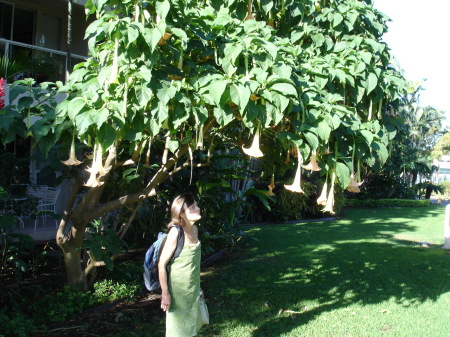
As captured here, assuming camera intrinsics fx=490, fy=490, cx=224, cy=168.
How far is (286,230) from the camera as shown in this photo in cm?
1084

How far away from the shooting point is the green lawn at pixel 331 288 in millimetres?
4461

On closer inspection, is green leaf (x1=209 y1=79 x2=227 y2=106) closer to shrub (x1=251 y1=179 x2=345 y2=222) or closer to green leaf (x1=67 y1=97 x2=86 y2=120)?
green leaf (x1=67 y1=97 x2=86 y2=120)

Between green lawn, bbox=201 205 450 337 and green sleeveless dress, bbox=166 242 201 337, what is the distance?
98 centimetres

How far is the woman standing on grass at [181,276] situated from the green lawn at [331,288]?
989 mm

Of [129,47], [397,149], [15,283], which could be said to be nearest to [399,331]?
[129,47]

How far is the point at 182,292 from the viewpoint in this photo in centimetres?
324

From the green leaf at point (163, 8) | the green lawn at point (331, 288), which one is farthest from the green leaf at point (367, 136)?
the green lawn at point (331, 288)

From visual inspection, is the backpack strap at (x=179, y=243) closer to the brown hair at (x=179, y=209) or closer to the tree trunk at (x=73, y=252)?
the brown hair at (x=179, y=209)

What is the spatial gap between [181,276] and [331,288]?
3.06m

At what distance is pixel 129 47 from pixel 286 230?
8471mm

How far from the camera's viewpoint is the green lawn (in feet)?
14.6

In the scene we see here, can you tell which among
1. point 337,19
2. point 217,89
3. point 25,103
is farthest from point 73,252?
point 337,19

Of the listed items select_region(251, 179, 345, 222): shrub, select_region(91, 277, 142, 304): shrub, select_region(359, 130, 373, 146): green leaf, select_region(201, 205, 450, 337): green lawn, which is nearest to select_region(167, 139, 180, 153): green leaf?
select_region(359, 130, 373, 146): green leaf

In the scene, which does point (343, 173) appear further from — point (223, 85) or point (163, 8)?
point (163, 8)
